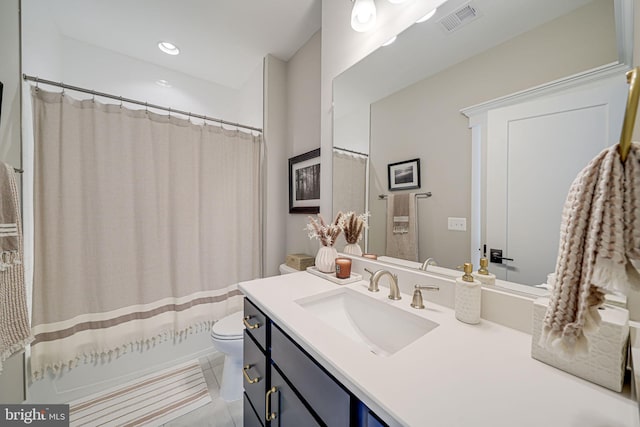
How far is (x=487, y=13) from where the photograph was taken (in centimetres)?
77

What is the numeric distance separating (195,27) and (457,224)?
7.21 ft

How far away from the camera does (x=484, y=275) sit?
780 millimetres

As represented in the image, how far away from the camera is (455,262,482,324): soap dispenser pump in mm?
726

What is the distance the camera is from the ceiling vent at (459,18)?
807mm

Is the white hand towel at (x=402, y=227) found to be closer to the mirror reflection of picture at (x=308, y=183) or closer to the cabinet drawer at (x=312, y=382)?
the cabinet drawer at (x=312, y=382)

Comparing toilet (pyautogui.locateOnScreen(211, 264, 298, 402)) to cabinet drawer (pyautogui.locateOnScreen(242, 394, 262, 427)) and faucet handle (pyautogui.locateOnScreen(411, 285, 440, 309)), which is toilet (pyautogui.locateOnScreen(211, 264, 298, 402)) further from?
faucet handle (pyautogui.locateOnScreen(411, 285, 440, 309))

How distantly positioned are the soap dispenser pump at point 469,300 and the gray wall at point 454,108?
0.13m

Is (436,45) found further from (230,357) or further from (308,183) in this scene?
(230,357)

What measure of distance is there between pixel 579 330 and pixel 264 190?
2.02m

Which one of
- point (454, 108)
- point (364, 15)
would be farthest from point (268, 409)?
point (364, 15)

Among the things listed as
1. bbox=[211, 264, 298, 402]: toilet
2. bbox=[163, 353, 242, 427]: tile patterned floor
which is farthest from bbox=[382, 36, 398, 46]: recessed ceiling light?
bbox=[163, 353, 242, 427]: tile patterned floor

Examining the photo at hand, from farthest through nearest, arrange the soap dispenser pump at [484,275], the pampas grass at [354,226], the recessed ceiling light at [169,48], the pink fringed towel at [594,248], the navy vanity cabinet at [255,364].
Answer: the recessed ceiling light at [169,48], the pampas grass at [354,226], the navy vanity cabinet at [255,364], the soap dispenser pump at [484,275], the pink fringed towel at [594,248]

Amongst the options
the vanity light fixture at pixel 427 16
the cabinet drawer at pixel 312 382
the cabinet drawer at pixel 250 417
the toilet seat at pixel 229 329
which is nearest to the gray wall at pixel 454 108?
the vanity light fixture at pixel 427 16

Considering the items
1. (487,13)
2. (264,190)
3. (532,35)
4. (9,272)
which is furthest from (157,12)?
(532,35)
